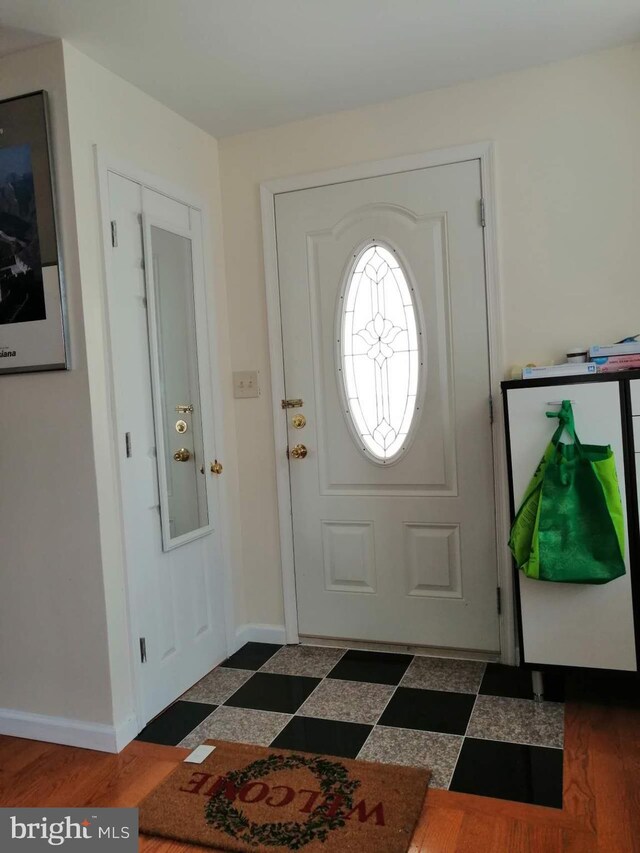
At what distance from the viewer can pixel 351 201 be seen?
2.97m

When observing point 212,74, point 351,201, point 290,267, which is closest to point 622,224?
point 351,201

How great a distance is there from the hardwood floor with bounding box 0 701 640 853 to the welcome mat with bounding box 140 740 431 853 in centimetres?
5

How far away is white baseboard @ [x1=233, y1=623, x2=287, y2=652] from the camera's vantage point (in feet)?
10.5

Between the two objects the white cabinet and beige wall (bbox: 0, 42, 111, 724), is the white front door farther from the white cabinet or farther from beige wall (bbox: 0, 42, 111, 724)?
beige wall (bbox: 0, 42, 111, 724)

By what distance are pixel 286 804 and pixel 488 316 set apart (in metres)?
1.89

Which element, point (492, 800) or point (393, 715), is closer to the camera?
point (492, 800)

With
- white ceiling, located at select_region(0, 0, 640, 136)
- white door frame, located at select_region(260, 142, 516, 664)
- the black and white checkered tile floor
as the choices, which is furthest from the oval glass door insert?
the black and white checkered tile floor

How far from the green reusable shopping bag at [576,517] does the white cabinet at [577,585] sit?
58 mm

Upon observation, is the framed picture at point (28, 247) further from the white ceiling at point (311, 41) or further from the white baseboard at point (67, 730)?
the white baseboard at point (67, 730)

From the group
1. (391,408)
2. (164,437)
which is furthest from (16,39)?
(391,408)

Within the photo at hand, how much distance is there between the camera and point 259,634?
128 inches

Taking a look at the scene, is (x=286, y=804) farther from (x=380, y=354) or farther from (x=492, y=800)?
(x=380, y=354)

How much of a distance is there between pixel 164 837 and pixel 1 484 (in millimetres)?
1296

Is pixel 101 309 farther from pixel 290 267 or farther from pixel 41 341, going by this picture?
pixel 290 267
